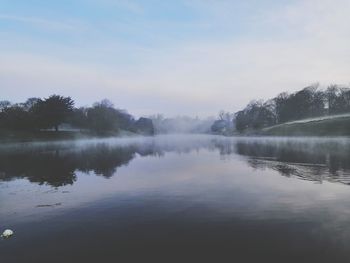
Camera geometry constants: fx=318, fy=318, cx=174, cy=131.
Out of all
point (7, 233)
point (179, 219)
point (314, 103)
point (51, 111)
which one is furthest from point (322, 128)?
point (7, 233)

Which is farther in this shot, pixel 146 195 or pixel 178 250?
pixel 146 195

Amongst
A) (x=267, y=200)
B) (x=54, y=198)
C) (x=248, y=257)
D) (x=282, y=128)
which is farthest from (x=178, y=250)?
(x=282, y=128)

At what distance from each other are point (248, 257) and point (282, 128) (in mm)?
150185

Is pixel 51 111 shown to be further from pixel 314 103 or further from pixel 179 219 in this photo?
pixel 314 103

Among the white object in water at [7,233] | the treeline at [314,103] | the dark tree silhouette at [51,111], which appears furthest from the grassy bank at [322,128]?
the white object in water at [7,233]

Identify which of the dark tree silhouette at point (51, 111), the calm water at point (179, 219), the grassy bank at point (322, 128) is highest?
the dark tree silhouette at point (51, 111)

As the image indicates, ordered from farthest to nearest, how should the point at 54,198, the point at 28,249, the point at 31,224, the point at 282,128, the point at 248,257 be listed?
the point at 282,128 < the point at 54,198 < the point at 31,224 < the point at 28,249 < the point at 248,257

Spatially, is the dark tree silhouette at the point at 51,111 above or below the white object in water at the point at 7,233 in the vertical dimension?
above

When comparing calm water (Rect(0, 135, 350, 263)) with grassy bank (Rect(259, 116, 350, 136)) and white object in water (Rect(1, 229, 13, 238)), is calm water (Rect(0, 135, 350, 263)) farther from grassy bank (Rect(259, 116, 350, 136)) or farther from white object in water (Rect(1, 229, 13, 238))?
grassy bank (Rect(259, 116, 350, 136))

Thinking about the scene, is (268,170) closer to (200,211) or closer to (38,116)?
(200,211)

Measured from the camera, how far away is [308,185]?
79.4 ft

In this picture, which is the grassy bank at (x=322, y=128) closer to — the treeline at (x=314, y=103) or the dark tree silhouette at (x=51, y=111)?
the treeline at (x=314, y=103)

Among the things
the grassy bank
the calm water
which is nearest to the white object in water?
the calm water

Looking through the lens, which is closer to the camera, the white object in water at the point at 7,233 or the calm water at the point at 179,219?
the calm water at the point at 179,219
